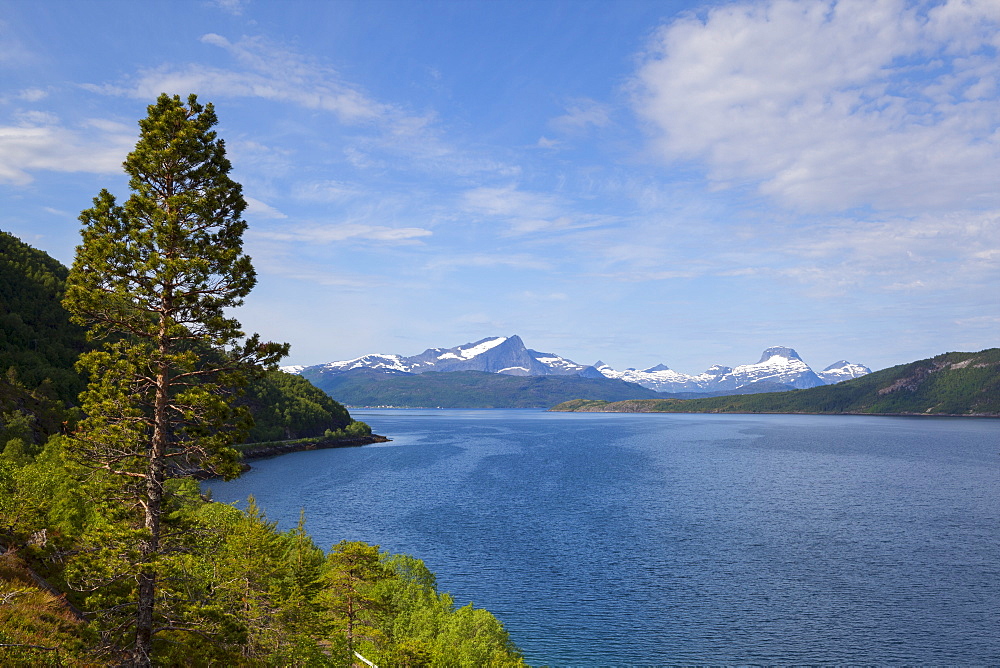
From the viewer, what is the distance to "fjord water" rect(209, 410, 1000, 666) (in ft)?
170

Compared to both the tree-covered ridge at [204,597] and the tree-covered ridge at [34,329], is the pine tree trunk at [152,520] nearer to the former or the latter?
the tree-covered ridge at [204,597]

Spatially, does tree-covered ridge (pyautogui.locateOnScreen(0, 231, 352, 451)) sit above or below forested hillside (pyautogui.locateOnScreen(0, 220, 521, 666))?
above

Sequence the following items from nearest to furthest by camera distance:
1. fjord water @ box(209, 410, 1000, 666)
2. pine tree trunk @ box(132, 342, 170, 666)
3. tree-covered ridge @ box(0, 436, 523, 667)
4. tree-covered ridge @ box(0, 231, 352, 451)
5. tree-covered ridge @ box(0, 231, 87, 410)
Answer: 1. tree-covered ridge @ box(0, 436, 523, 667)
2. pine tree trunk @ box(132, 342, 170, 666)
3. fjord water @ box(209, 410, 1000, 666)
4. tree-covered ridge @ box(0, 231, 352, 451)
5. tree-covered ridge @ box(0, 231, 87, 410)

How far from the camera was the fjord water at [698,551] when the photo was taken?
2039 inches

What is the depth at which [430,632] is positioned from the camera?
43.1 metres

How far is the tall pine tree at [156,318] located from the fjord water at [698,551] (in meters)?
36.1

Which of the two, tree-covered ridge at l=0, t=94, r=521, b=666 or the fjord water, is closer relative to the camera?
tree-covered ridge at l=0, t=94, r=521, b=666

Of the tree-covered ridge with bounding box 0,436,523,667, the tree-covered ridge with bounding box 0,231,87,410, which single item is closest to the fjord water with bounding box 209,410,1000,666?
the tree-covered ridge with bounding box 0,436,523,667

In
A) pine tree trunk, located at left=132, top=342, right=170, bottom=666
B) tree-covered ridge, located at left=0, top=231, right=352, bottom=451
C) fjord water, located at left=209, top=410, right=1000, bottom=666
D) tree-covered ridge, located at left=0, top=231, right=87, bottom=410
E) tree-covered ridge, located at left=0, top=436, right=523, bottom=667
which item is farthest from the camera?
tree-covered ridge, located at left=0, top=231, right=87, bottom=410

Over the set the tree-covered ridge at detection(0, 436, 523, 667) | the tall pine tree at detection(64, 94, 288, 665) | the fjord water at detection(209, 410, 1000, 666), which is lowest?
the fjord water at detection(209, 410, 1000, 666)

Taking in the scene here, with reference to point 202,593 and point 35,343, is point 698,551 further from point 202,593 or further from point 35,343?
point 35,343

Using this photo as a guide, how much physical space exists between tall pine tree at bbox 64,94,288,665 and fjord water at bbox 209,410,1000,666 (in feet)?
118

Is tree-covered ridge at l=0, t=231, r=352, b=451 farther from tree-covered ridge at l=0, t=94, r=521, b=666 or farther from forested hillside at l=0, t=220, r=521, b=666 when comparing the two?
tree-covered ridge at l=0, t=94, r=521, b=666

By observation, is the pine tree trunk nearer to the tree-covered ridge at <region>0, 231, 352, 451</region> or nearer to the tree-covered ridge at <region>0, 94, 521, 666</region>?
the tree-covered ridge at <region>0, 94, 521, 666</region>
